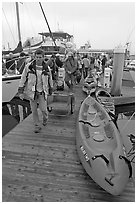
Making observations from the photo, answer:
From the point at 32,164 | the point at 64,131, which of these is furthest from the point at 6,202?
the point at 64,131

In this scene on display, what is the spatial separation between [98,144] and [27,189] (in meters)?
1.41

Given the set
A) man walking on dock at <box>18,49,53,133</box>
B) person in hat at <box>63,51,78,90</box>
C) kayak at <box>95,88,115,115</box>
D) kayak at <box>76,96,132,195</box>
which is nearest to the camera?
kayak at <box>76,96,132,195</box>

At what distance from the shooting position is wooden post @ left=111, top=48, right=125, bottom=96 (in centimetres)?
686

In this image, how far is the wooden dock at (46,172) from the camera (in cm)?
246

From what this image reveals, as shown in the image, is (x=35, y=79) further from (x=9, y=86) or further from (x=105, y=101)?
(x=9, y=86)

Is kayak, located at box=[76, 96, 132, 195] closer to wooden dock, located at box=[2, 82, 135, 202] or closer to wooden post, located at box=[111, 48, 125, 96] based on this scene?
wooden dock, located at box=[2, 82, 135, 202]

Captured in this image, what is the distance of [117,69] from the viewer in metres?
7.10

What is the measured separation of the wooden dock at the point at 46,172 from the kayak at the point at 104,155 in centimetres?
21

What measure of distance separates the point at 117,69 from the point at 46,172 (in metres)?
5.45

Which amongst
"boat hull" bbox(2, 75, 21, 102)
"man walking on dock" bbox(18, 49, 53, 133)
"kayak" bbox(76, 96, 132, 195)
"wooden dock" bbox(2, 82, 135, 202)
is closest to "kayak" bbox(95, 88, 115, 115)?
"kayak" bbox(76, 96, 132, 195)

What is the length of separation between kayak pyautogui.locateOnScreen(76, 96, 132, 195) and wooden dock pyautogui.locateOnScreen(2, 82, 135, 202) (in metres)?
0.21

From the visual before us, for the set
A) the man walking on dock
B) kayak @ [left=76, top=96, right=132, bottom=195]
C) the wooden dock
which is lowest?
the wooden dock

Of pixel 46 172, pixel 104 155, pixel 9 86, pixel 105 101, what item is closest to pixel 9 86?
pixel 9 86

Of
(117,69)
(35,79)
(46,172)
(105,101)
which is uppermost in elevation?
(117,69)
